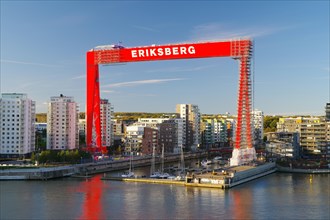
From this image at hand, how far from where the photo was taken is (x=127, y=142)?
24.6m

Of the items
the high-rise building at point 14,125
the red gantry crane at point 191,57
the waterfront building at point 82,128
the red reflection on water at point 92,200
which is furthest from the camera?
the waterfront building at point 82,128

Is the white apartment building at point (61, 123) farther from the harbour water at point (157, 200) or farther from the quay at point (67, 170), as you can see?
the harbour water at point (157, 200)

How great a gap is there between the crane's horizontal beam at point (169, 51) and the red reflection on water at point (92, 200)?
17.4ft

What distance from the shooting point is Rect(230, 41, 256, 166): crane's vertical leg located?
52.3 ft

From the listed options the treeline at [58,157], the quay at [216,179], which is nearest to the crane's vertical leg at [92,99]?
the treeline at [58,157]

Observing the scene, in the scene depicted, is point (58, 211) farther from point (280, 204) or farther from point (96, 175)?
point (96, 175)

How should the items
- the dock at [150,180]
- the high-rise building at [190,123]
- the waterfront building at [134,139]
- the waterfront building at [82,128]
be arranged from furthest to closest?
1. the waterfront building at [82,128]
2. the high-rise building at [190,123]
3. the waterfront building at [134,139]
4. the dock at [150,180]

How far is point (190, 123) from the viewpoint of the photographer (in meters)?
28.4

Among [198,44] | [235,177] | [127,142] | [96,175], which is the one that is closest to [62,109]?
[127,142]

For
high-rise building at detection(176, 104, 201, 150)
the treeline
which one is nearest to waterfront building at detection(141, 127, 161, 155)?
high-rise building at detection(176, 104, 201, 150)

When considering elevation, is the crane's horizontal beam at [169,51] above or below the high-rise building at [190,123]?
above

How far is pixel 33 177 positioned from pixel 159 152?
34.0ft

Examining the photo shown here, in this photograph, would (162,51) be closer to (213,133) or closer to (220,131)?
(213,133)

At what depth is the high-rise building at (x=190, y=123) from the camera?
27.8 m
